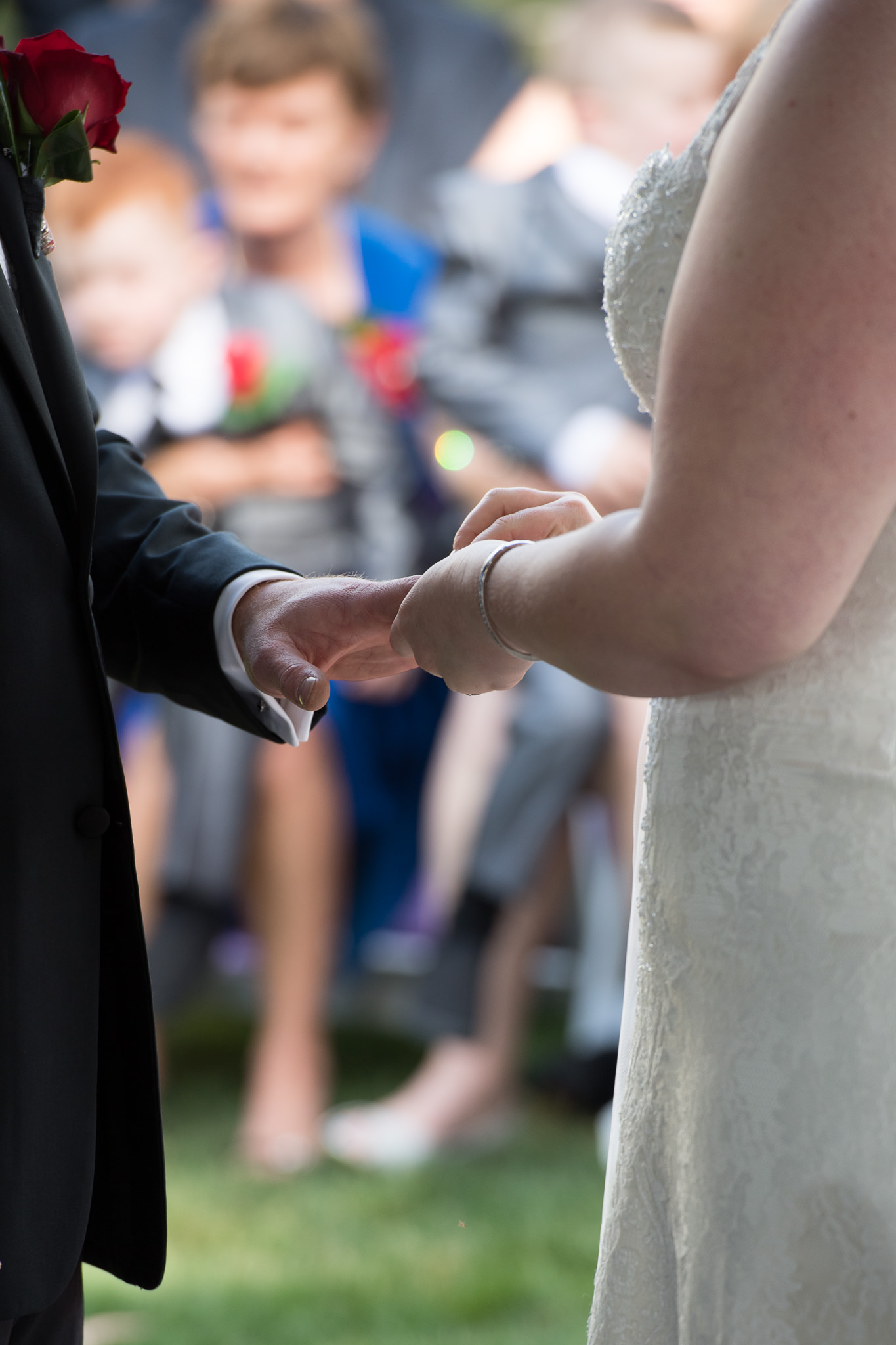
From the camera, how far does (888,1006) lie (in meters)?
0.83

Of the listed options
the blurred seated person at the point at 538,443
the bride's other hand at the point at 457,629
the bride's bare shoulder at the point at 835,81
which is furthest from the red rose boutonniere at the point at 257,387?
the bride's bare shoulder at the point at 835,81

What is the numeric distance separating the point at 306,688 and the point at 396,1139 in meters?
2.02

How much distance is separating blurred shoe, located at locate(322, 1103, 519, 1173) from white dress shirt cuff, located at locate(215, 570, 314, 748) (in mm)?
1867

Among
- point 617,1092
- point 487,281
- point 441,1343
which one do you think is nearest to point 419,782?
point 487,281

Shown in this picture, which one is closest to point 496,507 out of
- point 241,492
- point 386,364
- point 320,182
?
point 241,492

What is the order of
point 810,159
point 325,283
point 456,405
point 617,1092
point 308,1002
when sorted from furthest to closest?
1. point 325,283
2. point 456,405
3. point 308,1002
4. point 617,1092
5. point 810,159

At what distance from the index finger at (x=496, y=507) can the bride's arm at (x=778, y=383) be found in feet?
0.78

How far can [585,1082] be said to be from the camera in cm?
306

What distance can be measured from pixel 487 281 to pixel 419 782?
4.11 ft

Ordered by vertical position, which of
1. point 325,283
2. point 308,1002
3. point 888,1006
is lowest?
point 308,1002

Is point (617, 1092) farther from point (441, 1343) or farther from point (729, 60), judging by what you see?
point (729, 60)

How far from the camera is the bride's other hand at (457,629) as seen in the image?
887mm

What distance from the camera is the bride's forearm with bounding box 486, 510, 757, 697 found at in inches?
29.5

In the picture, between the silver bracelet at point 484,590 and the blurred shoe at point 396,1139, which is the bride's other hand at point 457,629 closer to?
the silver bracelet at point 484,590
